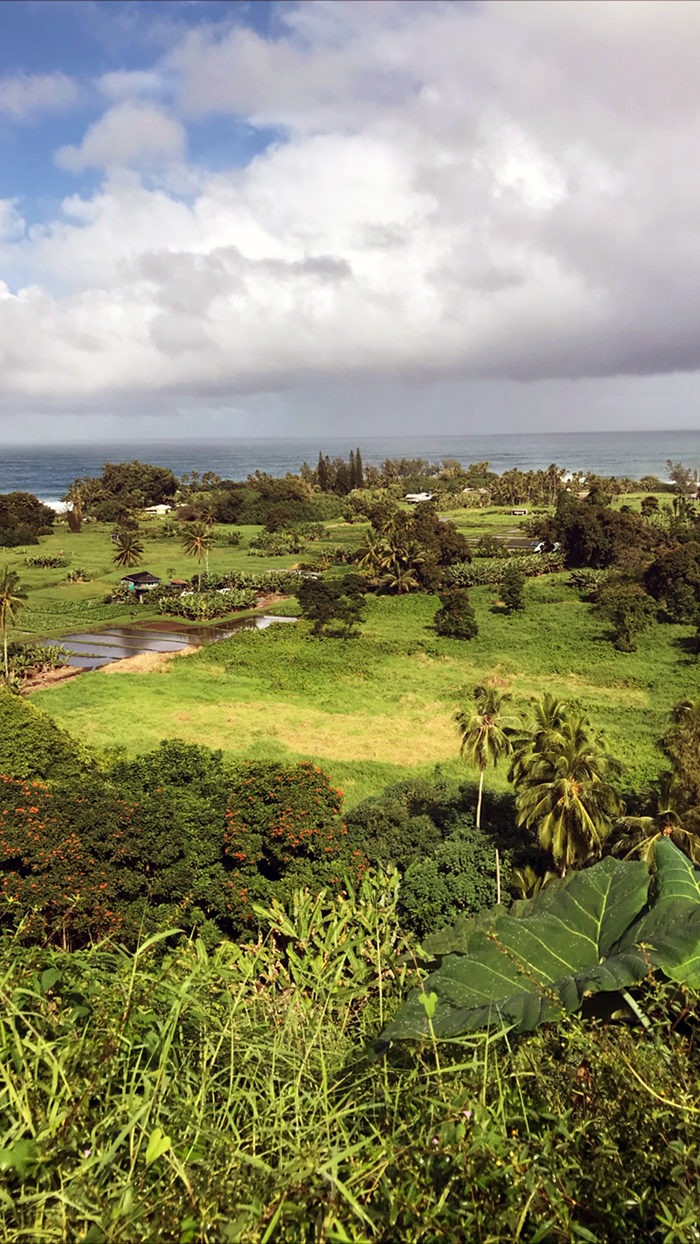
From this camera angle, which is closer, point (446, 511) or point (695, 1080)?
point (695, 1080)

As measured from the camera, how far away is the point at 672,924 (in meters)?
2.59

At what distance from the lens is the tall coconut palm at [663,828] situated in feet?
40.9

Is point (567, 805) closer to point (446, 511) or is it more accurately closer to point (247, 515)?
point (247, 515)

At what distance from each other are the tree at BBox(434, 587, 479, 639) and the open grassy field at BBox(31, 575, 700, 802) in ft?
2.64

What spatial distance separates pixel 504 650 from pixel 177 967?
116 ft

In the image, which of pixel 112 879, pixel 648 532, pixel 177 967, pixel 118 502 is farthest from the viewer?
pixel 118 502

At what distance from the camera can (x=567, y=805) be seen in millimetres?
14141

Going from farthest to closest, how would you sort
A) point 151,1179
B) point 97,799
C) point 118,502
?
point 118,502, point 97,799, point 151,1179

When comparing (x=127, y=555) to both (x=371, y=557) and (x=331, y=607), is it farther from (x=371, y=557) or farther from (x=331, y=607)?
(x=331, y=607)

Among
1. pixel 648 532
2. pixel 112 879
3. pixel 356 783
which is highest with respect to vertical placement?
pixel 648 532

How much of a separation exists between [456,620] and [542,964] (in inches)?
1521

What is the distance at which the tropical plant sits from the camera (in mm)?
2336

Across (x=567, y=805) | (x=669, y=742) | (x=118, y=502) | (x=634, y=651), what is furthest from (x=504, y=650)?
(x=118, y=502)

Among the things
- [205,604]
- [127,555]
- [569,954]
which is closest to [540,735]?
[569,954]
